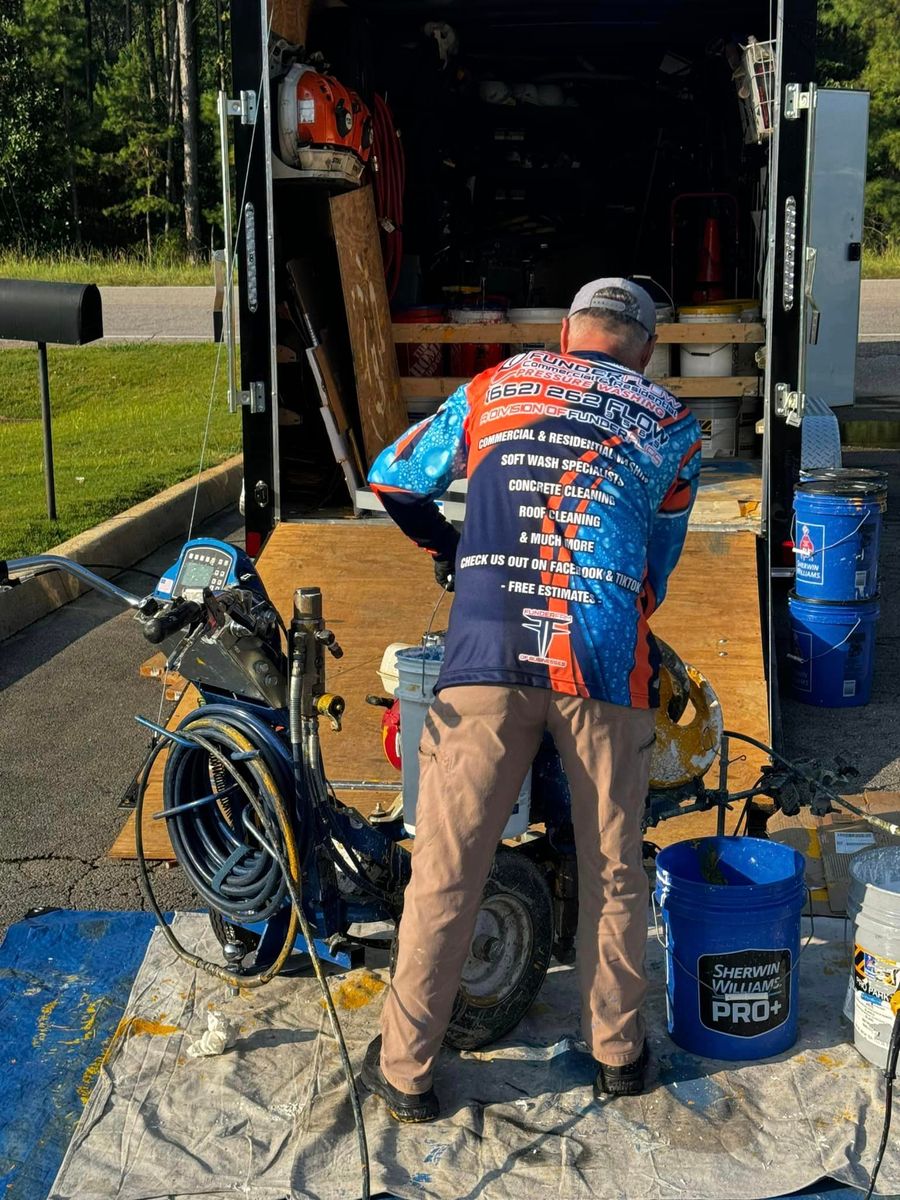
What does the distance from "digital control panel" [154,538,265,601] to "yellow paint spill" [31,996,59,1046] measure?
1.24m

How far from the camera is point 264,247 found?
6777 millimetres

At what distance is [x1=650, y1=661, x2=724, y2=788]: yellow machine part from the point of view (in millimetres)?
4184

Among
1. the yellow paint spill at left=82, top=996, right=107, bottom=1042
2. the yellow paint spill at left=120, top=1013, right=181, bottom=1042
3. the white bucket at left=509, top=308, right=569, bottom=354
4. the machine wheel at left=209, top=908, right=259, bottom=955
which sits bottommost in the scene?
the yellow paint spill at left=82, top=996, right=107, bottom=1042

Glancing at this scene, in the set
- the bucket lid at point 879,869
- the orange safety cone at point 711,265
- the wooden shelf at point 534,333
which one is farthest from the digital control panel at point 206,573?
the orange safety cone at point 711,265

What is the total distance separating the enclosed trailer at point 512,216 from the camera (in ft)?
21.9

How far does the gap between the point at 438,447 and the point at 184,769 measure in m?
1.15

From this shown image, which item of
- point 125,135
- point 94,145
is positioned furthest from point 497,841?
point 94,145

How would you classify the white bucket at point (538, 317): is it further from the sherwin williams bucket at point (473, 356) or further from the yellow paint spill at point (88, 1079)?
the yellow paint spill at point (88, 1079)

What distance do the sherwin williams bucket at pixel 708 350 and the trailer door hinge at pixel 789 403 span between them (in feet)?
4.09

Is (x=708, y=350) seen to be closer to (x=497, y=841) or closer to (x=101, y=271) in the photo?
(x=497, y=841)

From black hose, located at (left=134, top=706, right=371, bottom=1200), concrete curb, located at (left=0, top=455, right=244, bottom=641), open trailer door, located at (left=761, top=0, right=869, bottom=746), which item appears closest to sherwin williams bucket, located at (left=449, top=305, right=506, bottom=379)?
concrete curb, located at (left=0, top=455, right=244, bottom=641)

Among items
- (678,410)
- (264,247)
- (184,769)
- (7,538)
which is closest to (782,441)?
(264,247)

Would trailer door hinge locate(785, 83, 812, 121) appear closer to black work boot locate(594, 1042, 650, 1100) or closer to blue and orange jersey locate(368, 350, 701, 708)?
blue and orange jersey locate(368, 350, 701, 708)

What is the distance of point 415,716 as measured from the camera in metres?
3.96
